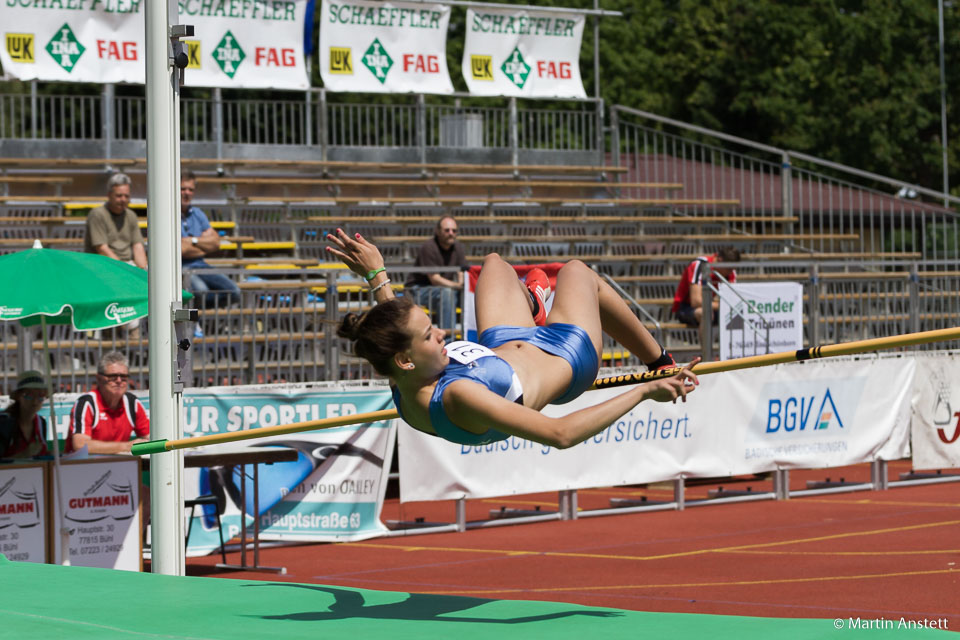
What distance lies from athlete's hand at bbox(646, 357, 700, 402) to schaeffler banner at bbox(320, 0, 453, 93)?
14293 millimetres

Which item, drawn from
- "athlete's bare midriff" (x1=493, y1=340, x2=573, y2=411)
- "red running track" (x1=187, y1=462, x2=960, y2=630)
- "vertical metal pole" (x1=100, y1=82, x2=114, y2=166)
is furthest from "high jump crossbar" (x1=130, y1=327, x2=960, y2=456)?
"vertical metal pole" (x1=100, y1=82, x2=114, y2=166)

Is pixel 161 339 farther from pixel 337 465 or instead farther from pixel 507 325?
pixel 337 465

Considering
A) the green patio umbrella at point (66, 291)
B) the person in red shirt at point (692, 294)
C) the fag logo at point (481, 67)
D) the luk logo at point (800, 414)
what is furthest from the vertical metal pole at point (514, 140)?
the green patio umbrella at point (66, 291)

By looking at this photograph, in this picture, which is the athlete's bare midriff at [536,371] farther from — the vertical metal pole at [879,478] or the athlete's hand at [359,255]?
the vertical metal pole at [879,478]

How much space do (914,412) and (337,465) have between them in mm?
5986

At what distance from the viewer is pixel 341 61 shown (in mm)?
19453

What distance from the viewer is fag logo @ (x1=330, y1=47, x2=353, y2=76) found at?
63.6 feet

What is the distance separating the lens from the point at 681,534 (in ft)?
36.8

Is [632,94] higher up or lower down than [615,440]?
higher up

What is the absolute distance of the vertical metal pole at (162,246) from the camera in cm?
755

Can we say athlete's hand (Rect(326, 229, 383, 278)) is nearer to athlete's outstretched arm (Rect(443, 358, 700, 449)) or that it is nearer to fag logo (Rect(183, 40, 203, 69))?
athlete's outstretched arm (Rect(443, 358, 700, 449))

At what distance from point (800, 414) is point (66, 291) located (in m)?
7.16

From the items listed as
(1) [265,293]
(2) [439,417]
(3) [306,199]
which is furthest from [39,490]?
(3) [306,199]

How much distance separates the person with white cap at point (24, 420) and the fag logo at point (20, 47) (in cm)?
930
